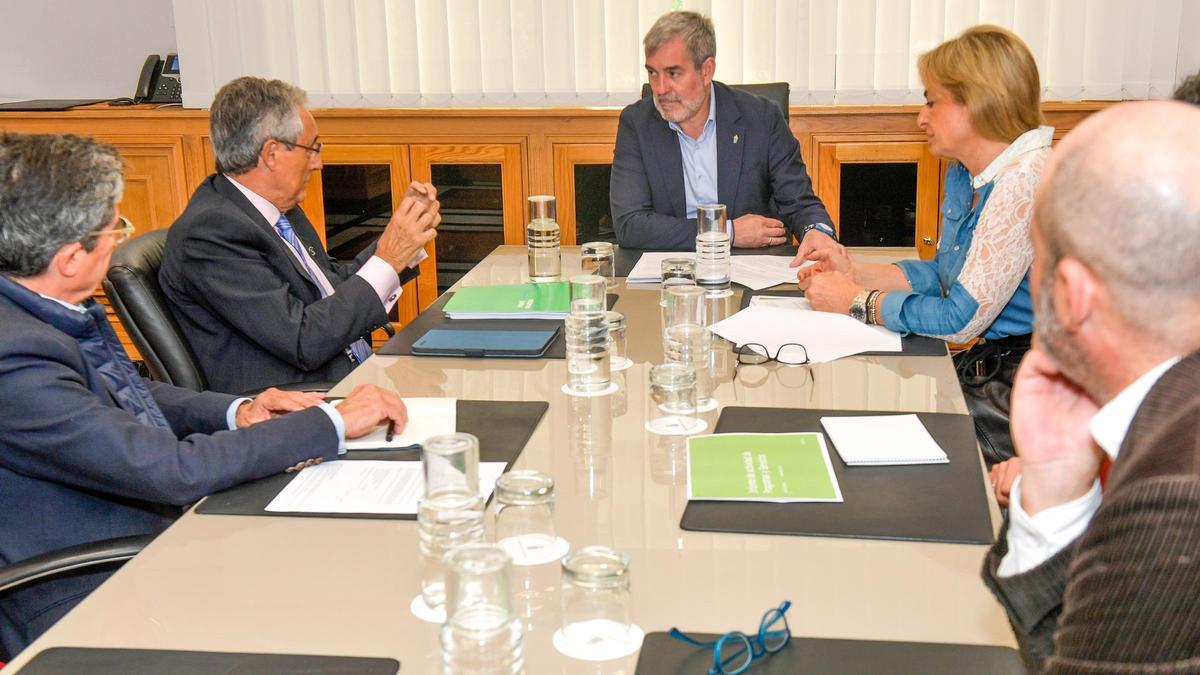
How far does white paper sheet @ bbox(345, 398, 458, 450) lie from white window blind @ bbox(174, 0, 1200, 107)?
99.6 inches

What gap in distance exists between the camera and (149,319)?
230cm

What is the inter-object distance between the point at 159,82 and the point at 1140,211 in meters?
4.20

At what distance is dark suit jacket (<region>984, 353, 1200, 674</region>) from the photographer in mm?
846

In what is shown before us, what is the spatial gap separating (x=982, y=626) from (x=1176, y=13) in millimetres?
3426

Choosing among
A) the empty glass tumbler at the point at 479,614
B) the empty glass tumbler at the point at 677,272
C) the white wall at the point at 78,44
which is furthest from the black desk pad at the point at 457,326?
the white wall at the point at 78,44

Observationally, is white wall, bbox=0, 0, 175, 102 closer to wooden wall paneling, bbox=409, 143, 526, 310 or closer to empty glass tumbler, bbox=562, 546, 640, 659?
wooden wall paneling, bbox=409, 143, 526, 310

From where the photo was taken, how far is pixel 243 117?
8.25ft

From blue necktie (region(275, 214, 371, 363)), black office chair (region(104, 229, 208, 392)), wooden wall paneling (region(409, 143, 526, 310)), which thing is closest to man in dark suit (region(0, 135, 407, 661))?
black office chair (region(104, 229, 208, 392))

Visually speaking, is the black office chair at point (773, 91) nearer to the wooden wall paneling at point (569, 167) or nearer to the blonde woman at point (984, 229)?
the wooden wall paneling at point (569, 167)

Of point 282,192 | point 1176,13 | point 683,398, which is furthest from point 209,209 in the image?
point 1176,13

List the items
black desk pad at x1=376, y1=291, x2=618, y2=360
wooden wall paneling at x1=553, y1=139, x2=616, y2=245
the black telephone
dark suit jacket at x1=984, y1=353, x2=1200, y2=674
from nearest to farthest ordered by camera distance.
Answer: dark suit jacket at x1=984, y1=353, x2=1200, y2=674 < black desk pad at x1=376, y1=291, x2=618, y2=360 < wooden wall paneling at x1=553, y1=139, x2=616, y2=245 < the black telephone

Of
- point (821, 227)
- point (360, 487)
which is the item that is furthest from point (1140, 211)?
point (821, 227)

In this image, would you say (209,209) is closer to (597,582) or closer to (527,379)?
(527,379)

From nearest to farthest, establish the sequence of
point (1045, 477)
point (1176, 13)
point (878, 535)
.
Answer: point (1045, 477)
point (878, 535)
point (1176, 13)
